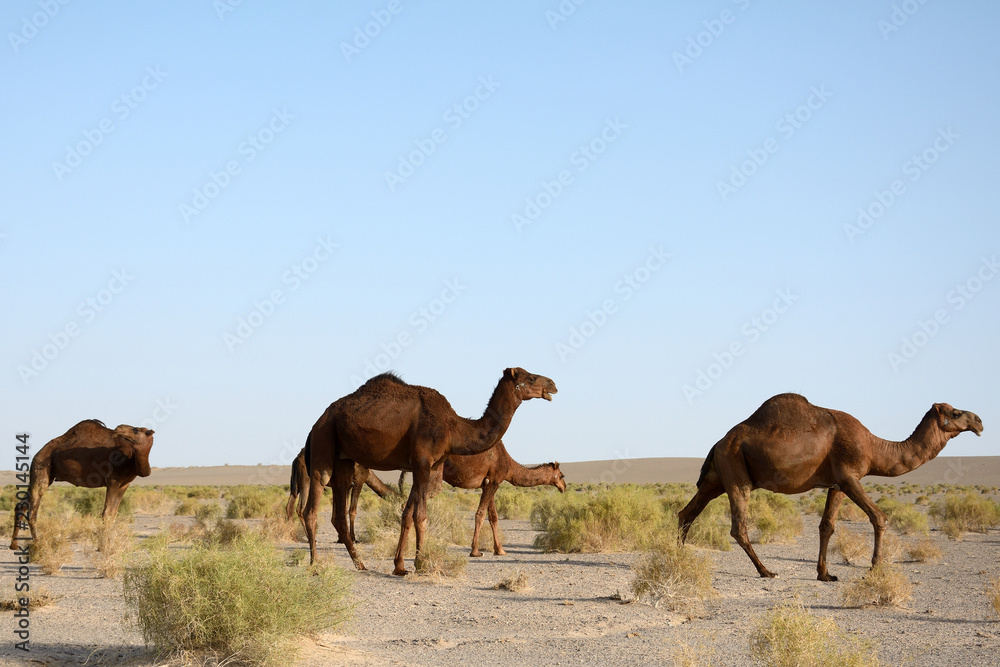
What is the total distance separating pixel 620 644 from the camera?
984 centimetres

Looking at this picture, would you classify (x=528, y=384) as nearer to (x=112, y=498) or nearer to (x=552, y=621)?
(x=552, y=621)

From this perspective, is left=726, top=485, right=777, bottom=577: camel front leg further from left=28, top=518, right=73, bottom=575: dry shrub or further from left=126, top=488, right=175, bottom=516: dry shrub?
left=126, top=488, right=175, bottom=516: dry shrub

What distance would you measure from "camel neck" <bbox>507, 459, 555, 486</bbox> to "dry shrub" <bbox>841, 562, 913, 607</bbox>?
342 inches

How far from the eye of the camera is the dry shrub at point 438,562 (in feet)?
48.0

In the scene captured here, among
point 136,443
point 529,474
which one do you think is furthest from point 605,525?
point 136,443

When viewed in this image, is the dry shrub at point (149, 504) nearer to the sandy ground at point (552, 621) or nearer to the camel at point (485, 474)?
the sandy ground at point (552, 621)

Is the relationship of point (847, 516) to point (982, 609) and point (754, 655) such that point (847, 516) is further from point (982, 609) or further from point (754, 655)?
point (754, 655)

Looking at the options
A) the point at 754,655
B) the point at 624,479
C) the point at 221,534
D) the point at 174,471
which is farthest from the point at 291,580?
the point at 174,471

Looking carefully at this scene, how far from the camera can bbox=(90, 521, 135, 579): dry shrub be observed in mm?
14336

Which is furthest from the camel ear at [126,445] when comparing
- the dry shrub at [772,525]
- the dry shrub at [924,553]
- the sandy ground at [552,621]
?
the dry shrub at [924,553]

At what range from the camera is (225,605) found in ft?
27.8

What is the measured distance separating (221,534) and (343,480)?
12.4 ft

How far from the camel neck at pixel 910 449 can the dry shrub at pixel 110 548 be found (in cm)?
1136

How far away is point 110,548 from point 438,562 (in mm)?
5114
